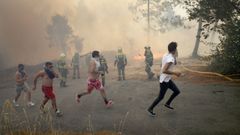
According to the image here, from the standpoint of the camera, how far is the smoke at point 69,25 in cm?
4522

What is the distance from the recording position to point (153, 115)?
7961 mm

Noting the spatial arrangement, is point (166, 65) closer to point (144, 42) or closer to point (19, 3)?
point (19, 3)

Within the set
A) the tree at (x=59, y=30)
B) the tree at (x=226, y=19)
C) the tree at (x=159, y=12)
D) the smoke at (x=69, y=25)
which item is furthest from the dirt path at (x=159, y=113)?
the smoke at (x=69, y=25)

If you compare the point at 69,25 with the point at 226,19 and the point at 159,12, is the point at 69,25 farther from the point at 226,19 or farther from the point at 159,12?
the point at 226,19

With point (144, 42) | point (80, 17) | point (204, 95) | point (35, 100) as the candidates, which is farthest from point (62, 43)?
point (204, 95)

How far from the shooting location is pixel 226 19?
42.2 ft

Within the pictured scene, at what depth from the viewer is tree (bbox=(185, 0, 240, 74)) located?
40.5 feet

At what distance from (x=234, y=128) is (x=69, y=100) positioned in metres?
6.50

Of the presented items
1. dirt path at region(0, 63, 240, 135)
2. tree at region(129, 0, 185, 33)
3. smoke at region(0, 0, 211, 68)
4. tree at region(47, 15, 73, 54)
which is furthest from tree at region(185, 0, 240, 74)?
smoke at region(0, 0, 211, 68)

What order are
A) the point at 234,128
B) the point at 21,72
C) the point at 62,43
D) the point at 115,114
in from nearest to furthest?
the point at 234,128, the point at 115,114, the point at 21,72, the point at 62,43

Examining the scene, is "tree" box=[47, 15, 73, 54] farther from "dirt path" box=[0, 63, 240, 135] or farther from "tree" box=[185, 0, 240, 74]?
"dirt path" box=[0, 63, 240, 135]

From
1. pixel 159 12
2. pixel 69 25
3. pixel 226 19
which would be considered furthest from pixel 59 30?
pixel 226 19

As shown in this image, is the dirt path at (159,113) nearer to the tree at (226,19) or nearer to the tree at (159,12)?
the tree at (226,19)

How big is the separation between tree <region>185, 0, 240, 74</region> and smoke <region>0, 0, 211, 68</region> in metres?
32.9
